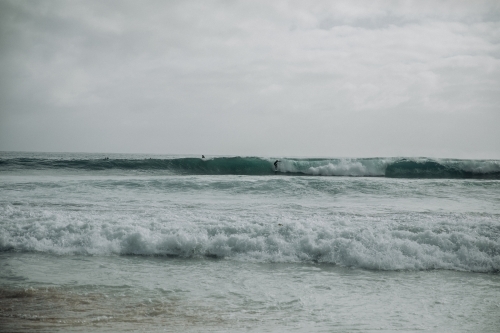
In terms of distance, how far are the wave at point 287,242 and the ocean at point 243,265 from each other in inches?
1.0

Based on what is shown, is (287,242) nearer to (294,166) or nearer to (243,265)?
(243,265)

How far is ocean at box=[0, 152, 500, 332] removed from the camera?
3512 mm

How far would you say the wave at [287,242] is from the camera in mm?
5758

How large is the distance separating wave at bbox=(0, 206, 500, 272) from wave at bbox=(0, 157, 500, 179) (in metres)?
15.2

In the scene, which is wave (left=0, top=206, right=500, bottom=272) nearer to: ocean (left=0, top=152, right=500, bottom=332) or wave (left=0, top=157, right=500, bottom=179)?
ocean (left=0, top=152, right=500, bottom=332)

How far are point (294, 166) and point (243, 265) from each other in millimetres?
20245

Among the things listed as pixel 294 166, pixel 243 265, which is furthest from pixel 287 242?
pixel 294 166

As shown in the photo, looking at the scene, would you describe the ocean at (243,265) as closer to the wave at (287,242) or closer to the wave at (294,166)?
the wave at (287,242)

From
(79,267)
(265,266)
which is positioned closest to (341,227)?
(265,266)

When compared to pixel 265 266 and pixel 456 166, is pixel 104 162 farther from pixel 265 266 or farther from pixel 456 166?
pixel 456 166

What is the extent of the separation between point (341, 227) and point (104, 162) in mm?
18973

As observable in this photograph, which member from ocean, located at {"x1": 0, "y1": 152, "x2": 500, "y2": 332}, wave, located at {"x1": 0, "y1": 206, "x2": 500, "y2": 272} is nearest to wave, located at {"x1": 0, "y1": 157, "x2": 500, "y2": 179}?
ocean, located at {"x1": 0, "y1": 152, "x2": 500, "y2": 332}

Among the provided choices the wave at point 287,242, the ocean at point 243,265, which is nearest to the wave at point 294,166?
the ocean at point 243,265

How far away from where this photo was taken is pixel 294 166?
83.5 feet
